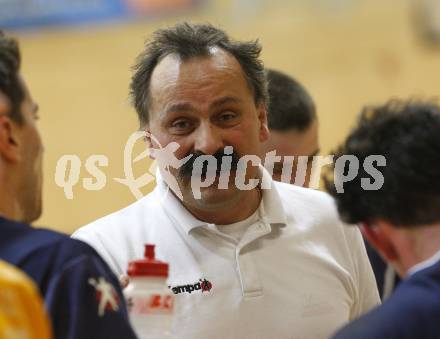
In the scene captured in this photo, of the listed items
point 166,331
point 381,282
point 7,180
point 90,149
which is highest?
point 7,180

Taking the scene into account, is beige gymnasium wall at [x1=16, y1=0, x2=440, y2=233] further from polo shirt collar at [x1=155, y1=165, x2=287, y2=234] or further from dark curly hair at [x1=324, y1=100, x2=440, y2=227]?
dark curly hair at [x1=324, y1=100, x2=440, y2=227]

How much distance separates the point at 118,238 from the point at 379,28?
4917 millimetres

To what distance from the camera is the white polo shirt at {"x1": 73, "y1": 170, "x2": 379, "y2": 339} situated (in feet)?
8.10

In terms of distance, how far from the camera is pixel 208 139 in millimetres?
2564

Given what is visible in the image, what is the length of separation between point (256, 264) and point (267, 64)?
189 inches

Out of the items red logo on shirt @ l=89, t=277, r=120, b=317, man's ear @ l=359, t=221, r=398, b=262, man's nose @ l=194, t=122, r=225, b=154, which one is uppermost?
man's nose @ l=194, t=122, r=225, b=154

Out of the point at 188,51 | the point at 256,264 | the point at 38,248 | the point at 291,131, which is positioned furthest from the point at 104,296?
the point at 291,131

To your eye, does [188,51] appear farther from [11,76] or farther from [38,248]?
[38,248]

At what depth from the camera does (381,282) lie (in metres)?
3.15

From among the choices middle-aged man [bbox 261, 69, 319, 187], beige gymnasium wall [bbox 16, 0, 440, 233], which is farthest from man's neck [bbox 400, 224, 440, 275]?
beige gymnasium wall [bbox 16, 0, 440, 233]

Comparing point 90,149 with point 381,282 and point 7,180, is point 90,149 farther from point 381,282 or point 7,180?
point 7,180

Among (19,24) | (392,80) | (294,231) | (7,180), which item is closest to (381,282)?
(294,231)

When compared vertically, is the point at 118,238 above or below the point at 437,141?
below

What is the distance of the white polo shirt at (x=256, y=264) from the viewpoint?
8.10 ft
